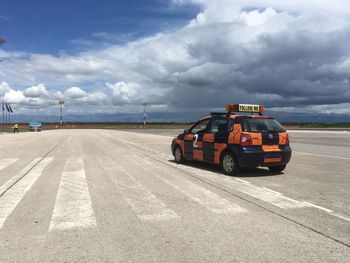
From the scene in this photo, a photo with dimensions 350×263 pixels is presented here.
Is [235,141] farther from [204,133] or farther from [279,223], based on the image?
[279,223]

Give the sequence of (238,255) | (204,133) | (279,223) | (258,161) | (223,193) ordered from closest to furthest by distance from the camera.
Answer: (238,255) < (279,223) < (223,193) < (258,161) < (204,133)

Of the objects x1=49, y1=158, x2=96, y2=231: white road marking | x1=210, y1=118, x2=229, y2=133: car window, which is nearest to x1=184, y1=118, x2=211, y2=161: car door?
x1=210, y1=118, x2=229, y2=133: car window

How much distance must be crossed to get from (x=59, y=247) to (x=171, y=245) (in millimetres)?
1352

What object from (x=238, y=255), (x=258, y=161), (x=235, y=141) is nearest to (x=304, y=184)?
(x=258, y=161)

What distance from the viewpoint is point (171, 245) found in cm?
466

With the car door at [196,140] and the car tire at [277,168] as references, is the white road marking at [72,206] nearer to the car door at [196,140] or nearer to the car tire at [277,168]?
the car door at [196,140]

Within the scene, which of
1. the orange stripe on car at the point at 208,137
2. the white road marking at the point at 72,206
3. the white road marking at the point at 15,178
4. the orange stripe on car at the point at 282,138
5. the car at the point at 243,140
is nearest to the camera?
the white road marking at the point at 72,206

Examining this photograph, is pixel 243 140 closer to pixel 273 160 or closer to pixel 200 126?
pixel 273 160

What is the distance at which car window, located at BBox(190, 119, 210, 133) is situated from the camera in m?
12.1

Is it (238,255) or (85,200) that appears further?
(85,200)

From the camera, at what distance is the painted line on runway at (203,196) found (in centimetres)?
644

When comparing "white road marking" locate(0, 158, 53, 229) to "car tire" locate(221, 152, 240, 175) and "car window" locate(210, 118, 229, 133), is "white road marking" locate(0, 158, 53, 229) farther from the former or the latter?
"car window" locate(210, 118, 229, 133)

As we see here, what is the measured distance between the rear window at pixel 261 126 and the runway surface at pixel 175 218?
1301 mm

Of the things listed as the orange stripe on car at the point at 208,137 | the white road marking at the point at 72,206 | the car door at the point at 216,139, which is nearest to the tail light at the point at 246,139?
the car door at the point at 216,139
